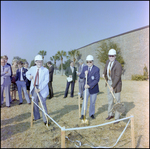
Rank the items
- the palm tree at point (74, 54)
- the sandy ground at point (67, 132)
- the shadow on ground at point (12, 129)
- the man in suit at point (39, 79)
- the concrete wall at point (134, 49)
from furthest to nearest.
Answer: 1. the palm tree at point (74, 54)
2. the concrete wall at point (134, 49)
3. the man in suit at point (39, 79)
4. the shadow on ground at point (12, 129)
5. the sandy ground at point (67, 132)

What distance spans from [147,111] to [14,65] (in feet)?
20.6

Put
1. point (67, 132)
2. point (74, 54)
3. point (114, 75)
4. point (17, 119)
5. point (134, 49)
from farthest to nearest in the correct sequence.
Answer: point (74, 54) < point (134, 49) < point (17, 119) < point (114, 75) < point (67, 132)

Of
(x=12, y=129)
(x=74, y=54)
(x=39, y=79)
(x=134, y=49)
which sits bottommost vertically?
(x=12, y=129)

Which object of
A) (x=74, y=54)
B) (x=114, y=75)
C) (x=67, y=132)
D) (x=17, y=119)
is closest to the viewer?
(x=67, y=132)

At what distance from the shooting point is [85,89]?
4.06 m

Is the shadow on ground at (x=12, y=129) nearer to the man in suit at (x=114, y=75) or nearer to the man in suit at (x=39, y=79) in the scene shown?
the man in suit at (x=39, y=79)

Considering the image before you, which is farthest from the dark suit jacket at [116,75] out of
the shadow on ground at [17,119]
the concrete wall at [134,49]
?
the concrete wall at [134,49]

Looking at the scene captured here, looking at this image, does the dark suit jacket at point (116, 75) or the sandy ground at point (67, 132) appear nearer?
the sandy ground at point (67, 132)

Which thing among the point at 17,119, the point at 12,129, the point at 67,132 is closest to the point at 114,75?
the point at 67,132

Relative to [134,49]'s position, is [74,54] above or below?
above

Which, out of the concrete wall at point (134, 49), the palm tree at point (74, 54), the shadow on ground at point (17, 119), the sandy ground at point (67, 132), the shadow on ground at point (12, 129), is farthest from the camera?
the palm tree at point (74, 54)

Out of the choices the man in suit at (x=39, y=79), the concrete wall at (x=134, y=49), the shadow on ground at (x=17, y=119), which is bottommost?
the shadow on ground at (x=17, y=119)

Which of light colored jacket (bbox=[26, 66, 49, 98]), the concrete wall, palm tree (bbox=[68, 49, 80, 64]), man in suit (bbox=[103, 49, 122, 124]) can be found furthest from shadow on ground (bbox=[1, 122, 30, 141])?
palm tree (bbox=[68, 49, 80, 64])

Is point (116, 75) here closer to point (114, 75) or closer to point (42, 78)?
point (114, 75)
